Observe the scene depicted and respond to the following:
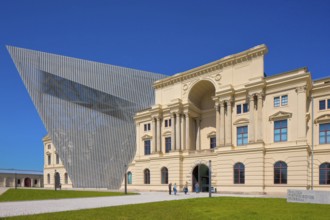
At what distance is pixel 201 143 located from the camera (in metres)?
48.7

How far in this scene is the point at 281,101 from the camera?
36.7 meters

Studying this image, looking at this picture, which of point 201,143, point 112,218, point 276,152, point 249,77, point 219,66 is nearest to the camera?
point 112,218

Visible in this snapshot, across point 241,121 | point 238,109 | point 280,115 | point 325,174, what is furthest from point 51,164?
point 325,174

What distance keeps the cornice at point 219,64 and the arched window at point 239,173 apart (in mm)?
15762

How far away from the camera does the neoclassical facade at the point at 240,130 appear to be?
Result: 113 feet

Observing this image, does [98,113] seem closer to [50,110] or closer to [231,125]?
[50,110]

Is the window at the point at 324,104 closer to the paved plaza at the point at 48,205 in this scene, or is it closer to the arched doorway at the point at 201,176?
the arched doorway at the point at 201,176

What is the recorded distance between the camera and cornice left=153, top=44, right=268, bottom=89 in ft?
129

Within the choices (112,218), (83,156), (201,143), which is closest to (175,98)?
(201,143)

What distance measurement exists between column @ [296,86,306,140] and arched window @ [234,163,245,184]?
872 centimetres

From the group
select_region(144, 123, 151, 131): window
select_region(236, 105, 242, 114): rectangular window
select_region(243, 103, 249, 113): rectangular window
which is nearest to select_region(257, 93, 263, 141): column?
select_region(243, 103, 249, 113): rectangular window

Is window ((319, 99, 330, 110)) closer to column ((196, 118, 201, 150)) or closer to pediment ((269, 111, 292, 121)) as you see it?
pediment ((269, 111, 292, 121))

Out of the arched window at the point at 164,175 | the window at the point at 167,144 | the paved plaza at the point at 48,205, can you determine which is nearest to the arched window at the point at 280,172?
the arched window at the point at 164,175

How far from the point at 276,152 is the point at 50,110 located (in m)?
42.0
